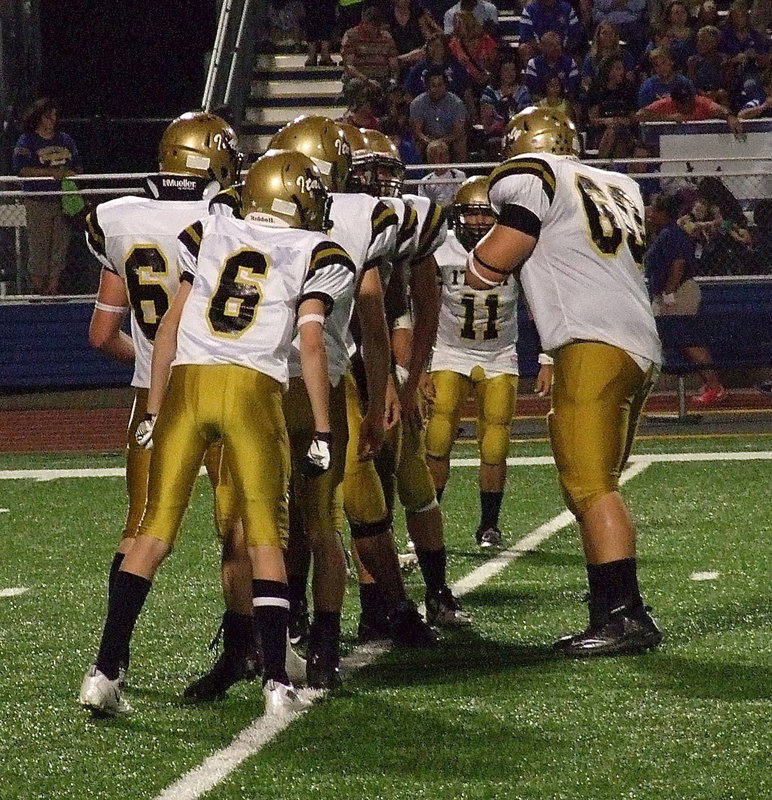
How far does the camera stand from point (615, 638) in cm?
512

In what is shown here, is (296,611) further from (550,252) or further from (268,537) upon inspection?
(550,252)

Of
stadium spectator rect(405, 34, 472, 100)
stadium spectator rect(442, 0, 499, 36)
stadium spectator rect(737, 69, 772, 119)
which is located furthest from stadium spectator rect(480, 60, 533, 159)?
stadium spectator rect(737, 69, 772, 119)

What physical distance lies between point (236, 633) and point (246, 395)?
81cm

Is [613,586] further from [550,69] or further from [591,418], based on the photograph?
[550,69]

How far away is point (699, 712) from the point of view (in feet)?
14.4

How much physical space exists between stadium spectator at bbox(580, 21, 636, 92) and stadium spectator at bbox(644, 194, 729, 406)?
227 cm

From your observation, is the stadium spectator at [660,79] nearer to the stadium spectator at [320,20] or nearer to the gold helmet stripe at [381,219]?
the stadium spectator at [320,20]

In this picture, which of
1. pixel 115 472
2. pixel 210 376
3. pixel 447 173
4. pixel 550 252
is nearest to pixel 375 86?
pixel 447 173

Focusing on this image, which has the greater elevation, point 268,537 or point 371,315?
point 371,315

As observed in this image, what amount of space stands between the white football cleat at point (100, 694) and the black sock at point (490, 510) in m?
3.21

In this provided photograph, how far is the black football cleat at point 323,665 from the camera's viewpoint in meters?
4.68

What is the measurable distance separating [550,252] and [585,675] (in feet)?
4.44

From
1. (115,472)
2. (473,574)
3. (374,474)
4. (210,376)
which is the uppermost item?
(210,376)

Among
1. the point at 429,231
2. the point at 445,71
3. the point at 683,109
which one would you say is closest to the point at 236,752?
the point at 429,231
